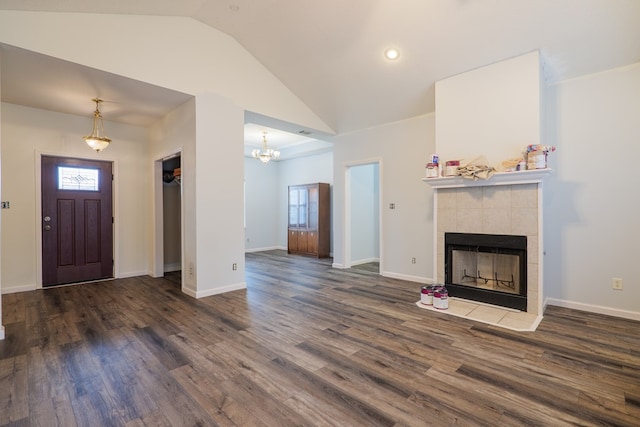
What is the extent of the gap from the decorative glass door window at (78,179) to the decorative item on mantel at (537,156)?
647 cm

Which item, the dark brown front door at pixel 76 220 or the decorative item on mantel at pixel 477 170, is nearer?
the decorative item on mantel at pixel 477 170

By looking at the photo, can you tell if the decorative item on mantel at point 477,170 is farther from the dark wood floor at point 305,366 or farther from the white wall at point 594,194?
the dark wood floor at point 305,366

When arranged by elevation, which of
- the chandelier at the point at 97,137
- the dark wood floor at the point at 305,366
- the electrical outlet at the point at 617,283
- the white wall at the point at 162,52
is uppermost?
the white wall at the point at 162,52

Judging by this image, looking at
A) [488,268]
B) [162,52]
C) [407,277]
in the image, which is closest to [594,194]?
[488,268]

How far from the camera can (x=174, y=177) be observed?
19.2 feet

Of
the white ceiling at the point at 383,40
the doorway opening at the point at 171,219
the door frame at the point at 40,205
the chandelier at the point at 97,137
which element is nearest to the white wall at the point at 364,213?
the white ceiling at the point at 383,40

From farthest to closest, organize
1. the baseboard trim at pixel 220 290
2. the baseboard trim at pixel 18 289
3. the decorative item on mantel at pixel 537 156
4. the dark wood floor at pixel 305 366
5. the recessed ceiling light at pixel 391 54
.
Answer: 1. the baseboard trim at pixel 18 289
2. the baseboard trim at pixel 220 290
3. the recessed ceiling light at pixel 391 54
4. the decorative item on mantel at pixel 537 156
5. the dark wood floor at pixel 305 366

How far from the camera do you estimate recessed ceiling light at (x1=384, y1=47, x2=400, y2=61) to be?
3.80 metres

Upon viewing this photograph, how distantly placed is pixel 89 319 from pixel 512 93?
5.50m

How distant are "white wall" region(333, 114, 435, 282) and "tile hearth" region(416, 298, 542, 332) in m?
1.17

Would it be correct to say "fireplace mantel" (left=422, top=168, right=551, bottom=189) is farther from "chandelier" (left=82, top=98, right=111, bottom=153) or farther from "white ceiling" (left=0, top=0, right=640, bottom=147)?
"chandelier" (left=82, top=98, right=111, bottom=153)

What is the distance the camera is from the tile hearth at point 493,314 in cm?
304

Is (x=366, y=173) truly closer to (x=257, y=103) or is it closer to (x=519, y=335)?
(x=257, y=103)

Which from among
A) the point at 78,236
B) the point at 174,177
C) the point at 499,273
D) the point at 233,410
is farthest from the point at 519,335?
the point at 78,236
